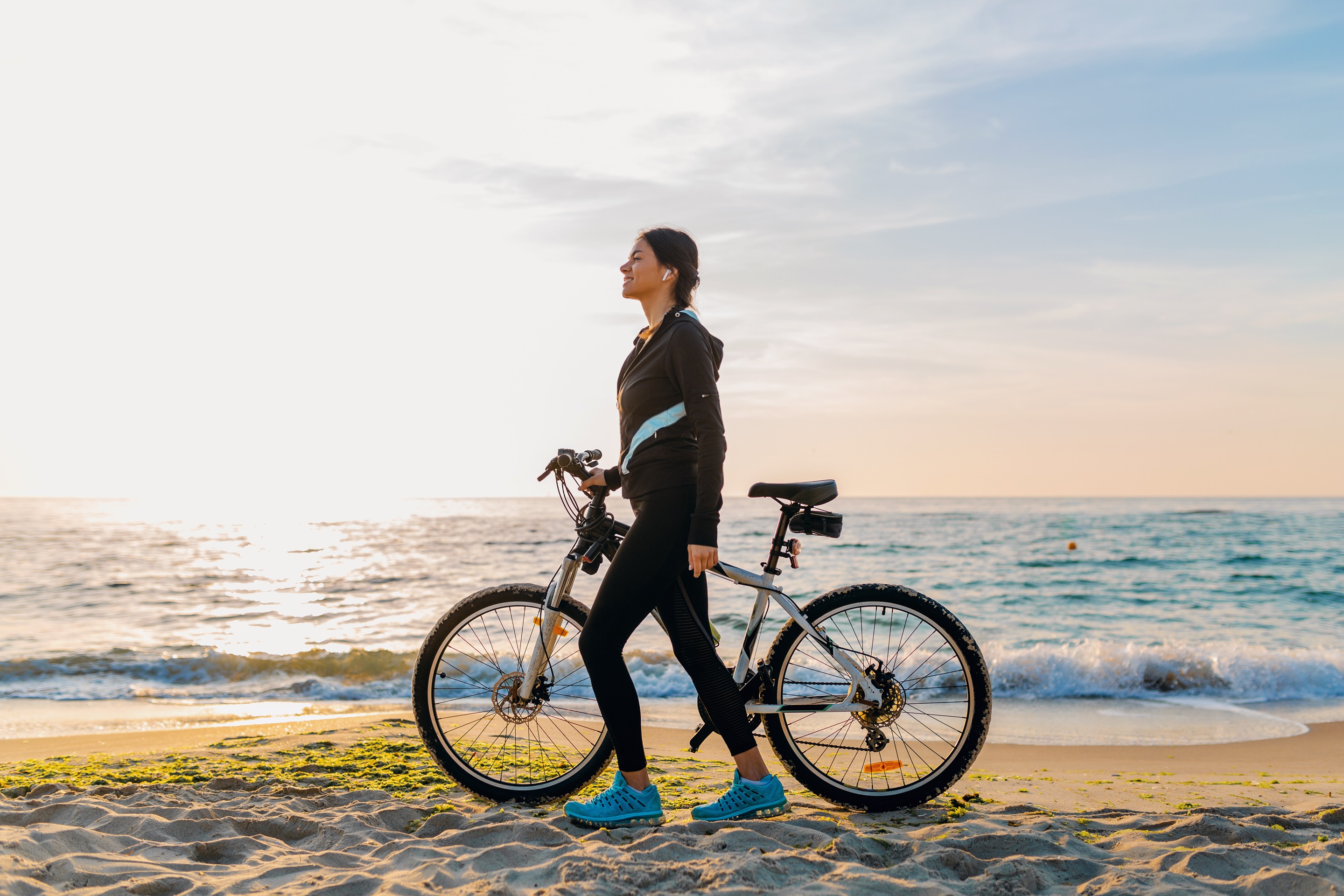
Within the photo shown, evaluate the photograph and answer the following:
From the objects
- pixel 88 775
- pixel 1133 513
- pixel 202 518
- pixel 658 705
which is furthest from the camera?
pixel 202 518

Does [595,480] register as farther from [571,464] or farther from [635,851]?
[635,851]

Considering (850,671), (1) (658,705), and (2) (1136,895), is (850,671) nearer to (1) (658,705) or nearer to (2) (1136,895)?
(2) (1136,895)

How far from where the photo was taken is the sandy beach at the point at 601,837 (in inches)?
101

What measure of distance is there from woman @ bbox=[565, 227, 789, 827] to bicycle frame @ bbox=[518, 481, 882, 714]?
0.54ft

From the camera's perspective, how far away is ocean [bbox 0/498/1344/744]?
7.15m

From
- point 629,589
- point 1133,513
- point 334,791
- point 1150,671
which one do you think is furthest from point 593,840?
point 1133,513

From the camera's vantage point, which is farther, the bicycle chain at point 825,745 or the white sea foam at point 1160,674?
the white sea foam at point 1160,674

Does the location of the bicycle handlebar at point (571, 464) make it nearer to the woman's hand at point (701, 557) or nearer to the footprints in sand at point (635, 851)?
the woman's hand at point (701, 557)

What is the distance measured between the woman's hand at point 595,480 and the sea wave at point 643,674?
15.3ft

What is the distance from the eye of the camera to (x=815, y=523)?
326 centimetres

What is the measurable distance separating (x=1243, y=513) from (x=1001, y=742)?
43.8 m

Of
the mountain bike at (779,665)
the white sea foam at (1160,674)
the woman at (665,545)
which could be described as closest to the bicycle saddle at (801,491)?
the mountain bike at (779,665)

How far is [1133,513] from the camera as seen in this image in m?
40.9

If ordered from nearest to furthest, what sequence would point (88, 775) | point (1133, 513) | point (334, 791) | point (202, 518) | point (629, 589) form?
point (629, 589) < point (334, 791) < point (88, 775) < point (1133, 513) < point (202, 518)
